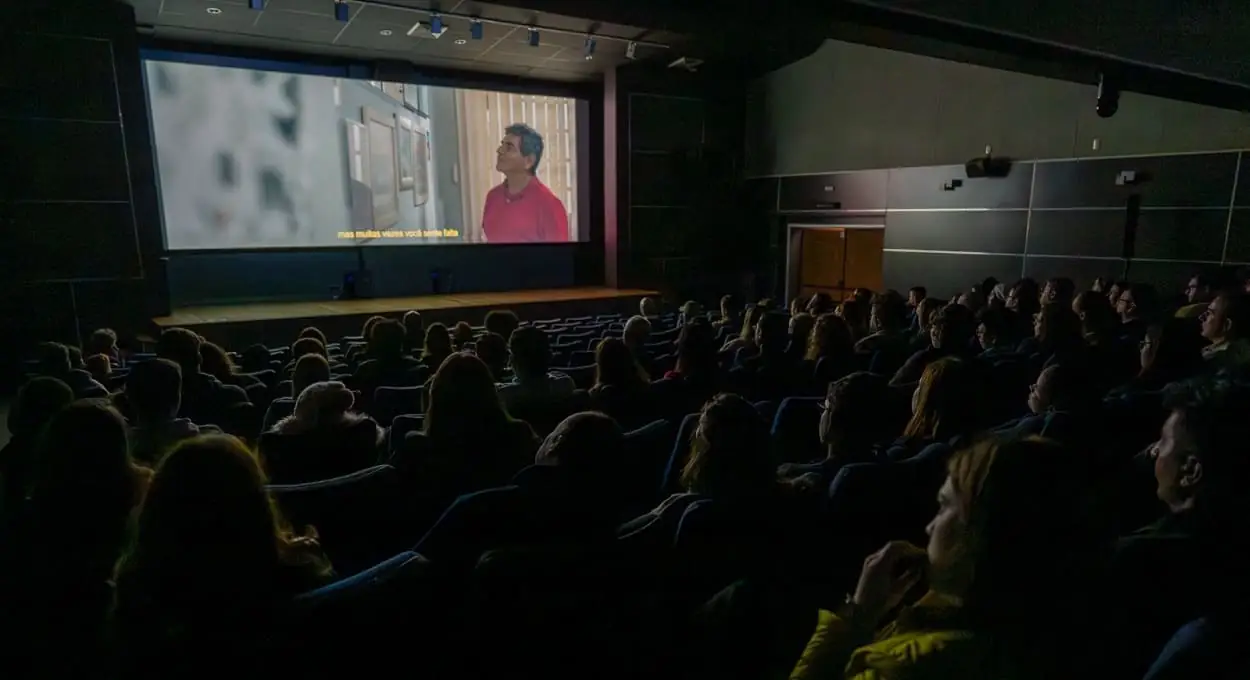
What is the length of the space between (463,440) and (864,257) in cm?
985

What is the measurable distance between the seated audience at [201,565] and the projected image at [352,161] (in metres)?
8.59

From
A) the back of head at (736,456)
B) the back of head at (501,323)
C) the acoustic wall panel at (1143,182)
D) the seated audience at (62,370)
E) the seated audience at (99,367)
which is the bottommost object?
the seated audience at (99,367)

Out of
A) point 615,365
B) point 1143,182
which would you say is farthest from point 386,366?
point 1143,182

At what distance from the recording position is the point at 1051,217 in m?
8.05

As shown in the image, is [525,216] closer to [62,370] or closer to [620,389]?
[62,370]

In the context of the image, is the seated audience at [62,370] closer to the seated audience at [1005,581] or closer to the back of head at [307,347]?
the back of head at [307,347]

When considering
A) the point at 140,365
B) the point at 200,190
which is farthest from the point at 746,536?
the point at 200,190

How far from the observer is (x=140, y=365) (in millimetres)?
2537

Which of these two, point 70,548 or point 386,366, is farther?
point 386,366

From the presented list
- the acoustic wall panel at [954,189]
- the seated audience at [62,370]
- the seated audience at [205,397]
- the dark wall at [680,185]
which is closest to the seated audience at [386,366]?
the seated audience at [205,397]

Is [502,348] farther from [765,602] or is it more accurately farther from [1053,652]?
[1053,652]

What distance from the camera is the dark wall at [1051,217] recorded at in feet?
22.5

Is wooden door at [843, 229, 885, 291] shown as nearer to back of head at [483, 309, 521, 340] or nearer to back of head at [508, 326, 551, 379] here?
back of head at [483, 309, 521, 340]

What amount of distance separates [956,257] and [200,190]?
979 cm
